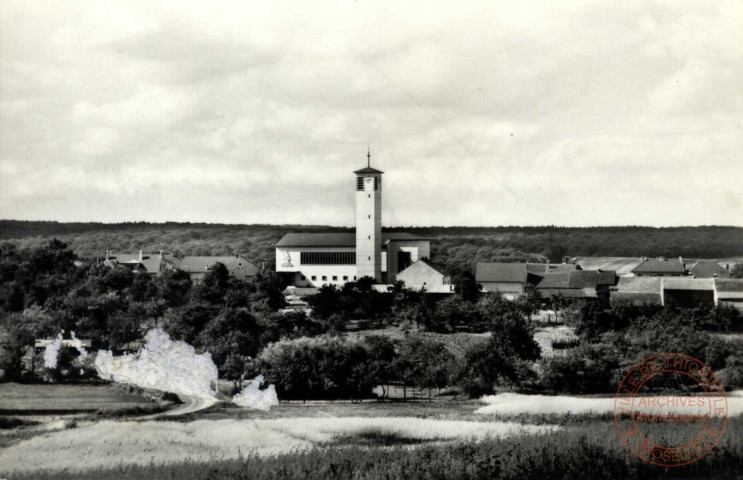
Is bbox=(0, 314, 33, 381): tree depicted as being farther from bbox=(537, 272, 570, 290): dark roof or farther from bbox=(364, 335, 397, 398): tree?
bbox=(537, 272, 570, 290): dark roof

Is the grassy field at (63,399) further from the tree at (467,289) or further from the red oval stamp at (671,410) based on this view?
the tree at (467,289)

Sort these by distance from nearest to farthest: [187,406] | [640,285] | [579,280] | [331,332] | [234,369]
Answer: [187,406] → [234,369] → [331,332] → [640,285] → [579,280]

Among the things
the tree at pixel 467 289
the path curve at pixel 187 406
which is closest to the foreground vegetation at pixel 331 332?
the path curve at pixel 187 406

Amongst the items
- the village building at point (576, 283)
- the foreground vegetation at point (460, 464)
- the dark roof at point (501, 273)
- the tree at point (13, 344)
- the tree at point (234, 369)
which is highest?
the dark roof at point (501, 273)

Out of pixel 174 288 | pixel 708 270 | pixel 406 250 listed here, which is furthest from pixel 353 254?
pixel 708 270

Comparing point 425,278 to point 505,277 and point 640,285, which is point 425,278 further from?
point 640,285

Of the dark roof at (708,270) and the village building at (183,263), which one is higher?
the village building at (183,263)

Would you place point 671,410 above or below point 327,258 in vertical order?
below
